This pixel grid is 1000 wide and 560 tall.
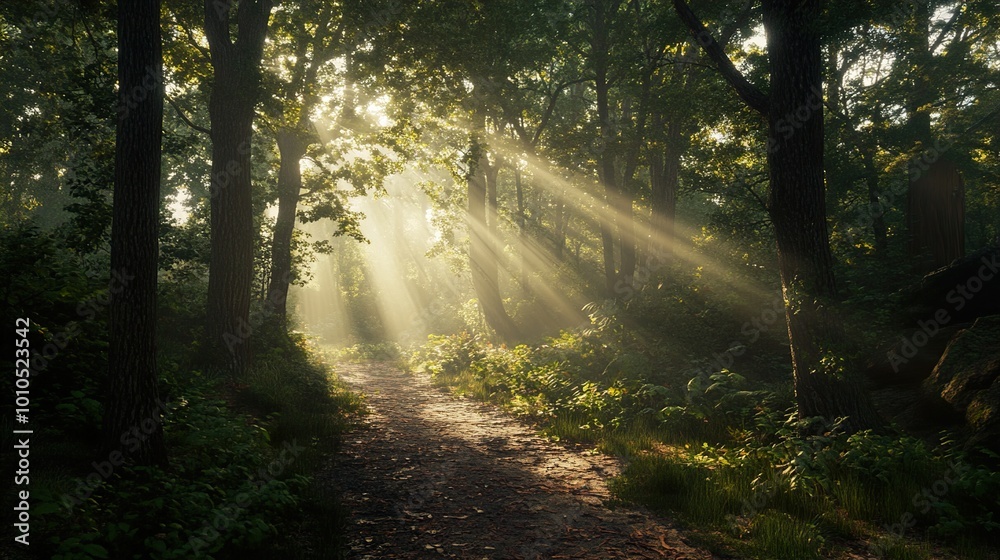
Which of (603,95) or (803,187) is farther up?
(603,95)

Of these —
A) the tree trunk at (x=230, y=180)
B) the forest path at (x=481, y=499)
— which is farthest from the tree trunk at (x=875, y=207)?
the tree trunk at (x=230, y=180)

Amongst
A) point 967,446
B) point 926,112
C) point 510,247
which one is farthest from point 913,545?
point 510,247

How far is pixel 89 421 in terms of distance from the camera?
17.7 feet

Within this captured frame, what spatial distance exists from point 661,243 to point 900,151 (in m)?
8.71

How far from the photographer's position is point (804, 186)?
7.06 metres

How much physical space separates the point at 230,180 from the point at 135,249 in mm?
5816

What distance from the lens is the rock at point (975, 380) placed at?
5.81 metres

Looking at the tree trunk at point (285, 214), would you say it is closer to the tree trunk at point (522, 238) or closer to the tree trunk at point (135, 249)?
the tree trunk at point (135, 249)

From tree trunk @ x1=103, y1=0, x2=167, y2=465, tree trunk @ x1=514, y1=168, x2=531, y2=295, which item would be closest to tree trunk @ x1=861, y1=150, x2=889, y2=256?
tree trunk @ x1=514, y1=168, x2=531, y2=295

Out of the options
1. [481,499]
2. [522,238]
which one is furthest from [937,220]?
[522,238]

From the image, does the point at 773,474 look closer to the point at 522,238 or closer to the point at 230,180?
the point at 230,180

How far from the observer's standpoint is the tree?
23.0ft

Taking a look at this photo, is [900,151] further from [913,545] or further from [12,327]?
[12,327]

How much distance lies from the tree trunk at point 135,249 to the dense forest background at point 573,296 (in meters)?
0.03
